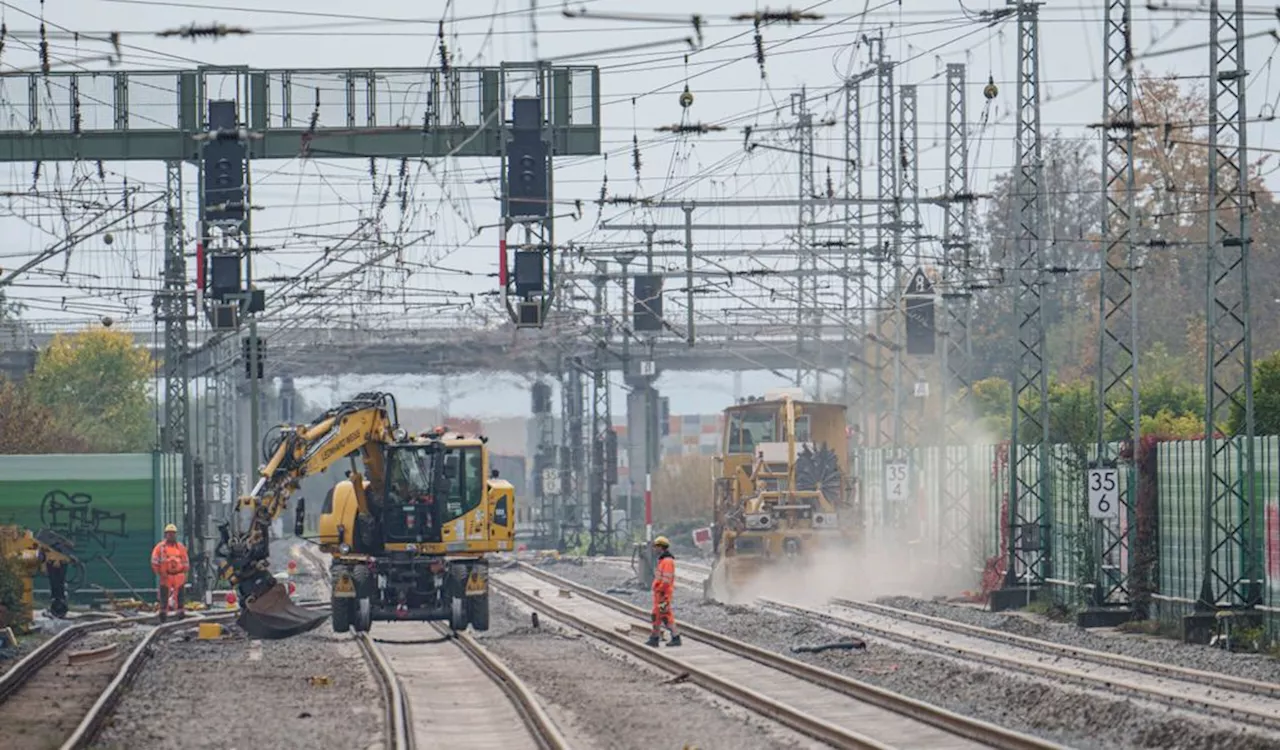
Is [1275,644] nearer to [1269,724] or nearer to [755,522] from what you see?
[1269,724]

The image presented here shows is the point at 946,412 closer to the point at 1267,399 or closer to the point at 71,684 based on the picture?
the point at 1267,399

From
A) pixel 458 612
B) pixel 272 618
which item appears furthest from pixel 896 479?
pixel 272 618

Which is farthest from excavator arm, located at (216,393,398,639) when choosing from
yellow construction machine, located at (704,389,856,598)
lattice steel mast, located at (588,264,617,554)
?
lattice steel mast, located at (588,264,617,554)

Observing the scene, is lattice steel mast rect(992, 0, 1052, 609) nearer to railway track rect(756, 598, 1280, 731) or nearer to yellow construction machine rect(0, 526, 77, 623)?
railway track rect(756, 598, 1280, 731)

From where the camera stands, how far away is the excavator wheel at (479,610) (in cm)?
3306

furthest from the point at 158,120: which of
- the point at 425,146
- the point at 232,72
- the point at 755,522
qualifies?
the point at 755,522

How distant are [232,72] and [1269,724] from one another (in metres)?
23.4

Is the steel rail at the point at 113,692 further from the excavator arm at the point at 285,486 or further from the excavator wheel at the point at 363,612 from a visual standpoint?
the excavator wheel at the point at 363,612

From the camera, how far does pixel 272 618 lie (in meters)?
32.2

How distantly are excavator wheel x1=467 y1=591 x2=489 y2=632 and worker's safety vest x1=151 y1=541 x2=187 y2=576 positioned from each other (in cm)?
611

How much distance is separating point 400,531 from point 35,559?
321 inches

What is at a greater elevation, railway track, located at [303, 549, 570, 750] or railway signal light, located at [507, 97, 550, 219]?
railway signal light, located at [507, 97, 550, 219]

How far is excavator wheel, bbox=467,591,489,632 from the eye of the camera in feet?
108

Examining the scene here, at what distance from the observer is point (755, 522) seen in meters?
42.2
